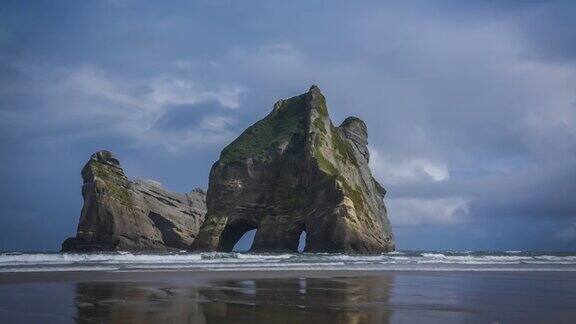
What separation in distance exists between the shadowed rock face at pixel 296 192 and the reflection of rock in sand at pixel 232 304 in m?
41.5

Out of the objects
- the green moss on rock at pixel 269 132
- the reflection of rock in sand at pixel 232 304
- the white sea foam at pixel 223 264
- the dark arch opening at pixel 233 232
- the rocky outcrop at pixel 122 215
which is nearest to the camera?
the reflection of rock in sand at pixel 232 304

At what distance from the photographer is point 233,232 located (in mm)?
68562

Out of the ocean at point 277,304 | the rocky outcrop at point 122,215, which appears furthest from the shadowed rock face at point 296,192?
the ocean at point 277,304

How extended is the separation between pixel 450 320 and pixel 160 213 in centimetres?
6914

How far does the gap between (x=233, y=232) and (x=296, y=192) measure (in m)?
10.9

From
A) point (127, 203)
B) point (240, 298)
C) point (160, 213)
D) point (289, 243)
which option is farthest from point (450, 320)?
point (160, 213)

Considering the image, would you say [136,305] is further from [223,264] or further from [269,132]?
[269,132]

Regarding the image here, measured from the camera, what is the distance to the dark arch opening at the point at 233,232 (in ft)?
214

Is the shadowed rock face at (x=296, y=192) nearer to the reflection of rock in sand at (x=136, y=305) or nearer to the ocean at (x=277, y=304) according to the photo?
the ocean at (x=277, y=304)

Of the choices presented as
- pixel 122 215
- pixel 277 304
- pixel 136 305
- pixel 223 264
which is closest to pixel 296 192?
pixel 122 215

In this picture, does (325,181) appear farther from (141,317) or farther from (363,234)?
(141,317)

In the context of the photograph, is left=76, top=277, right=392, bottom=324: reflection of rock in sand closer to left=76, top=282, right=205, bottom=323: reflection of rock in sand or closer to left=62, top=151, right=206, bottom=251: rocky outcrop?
left=76, top=282, right=205, bottom=323: reflection of rock in sand

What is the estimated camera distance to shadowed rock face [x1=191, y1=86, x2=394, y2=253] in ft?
189

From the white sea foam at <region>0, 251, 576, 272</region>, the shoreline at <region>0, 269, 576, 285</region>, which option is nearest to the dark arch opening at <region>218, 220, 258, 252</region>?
the white sea foam at <region>0, 251, 576, 272</region>
